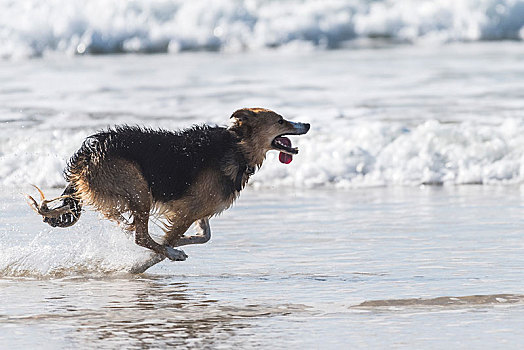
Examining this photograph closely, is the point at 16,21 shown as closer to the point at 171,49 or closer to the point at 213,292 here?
the point at 171,49

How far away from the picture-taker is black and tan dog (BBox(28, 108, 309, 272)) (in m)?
7.66

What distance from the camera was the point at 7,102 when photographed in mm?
16891

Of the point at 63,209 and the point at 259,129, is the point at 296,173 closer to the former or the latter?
the point at 259,129

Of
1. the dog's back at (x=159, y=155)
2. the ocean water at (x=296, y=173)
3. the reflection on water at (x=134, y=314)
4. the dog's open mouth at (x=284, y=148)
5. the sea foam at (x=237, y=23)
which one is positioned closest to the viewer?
the reflection on water at (x=134, y=314)

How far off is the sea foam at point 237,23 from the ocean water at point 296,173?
50mm

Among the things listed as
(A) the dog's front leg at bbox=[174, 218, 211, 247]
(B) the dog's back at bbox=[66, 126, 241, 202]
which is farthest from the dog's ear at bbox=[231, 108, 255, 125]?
(A) the dog's front leg at bbox=[174, 218, 211, 247]

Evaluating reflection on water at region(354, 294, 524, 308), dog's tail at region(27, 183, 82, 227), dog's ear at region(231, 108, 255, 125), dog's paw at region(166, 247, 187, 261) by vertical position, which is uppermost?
dog's ear at region(231, 108, 255, 125)

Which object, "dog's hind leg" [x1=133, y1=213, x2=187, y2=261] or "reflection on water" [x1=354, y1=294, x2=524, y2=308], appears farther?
"dog's hind leg" [x1=133, y1=213, x2=187, y2=261]

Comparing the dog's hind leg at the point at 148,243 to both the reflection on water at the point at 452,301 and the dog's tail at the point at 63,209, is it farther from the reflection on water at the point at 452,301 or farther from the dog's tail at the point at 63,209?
the reflection on water at the point at 452,301

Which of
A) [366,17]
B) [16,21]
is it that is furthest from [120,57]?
[366,17]

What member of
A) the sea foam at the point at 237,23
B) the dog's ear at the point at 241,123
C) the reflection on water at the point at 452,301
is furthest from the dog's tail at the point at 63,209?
the sea foam at the point at 237,23

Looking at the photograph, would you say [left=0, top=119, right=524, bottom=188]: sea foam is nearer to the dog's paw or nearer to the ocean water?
the ocean water

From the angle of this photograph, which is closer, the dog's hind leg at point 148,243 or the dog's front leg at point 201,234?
the dog's hind leg at point 148,243

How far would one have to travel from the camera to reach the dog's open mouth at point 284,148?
812cm
